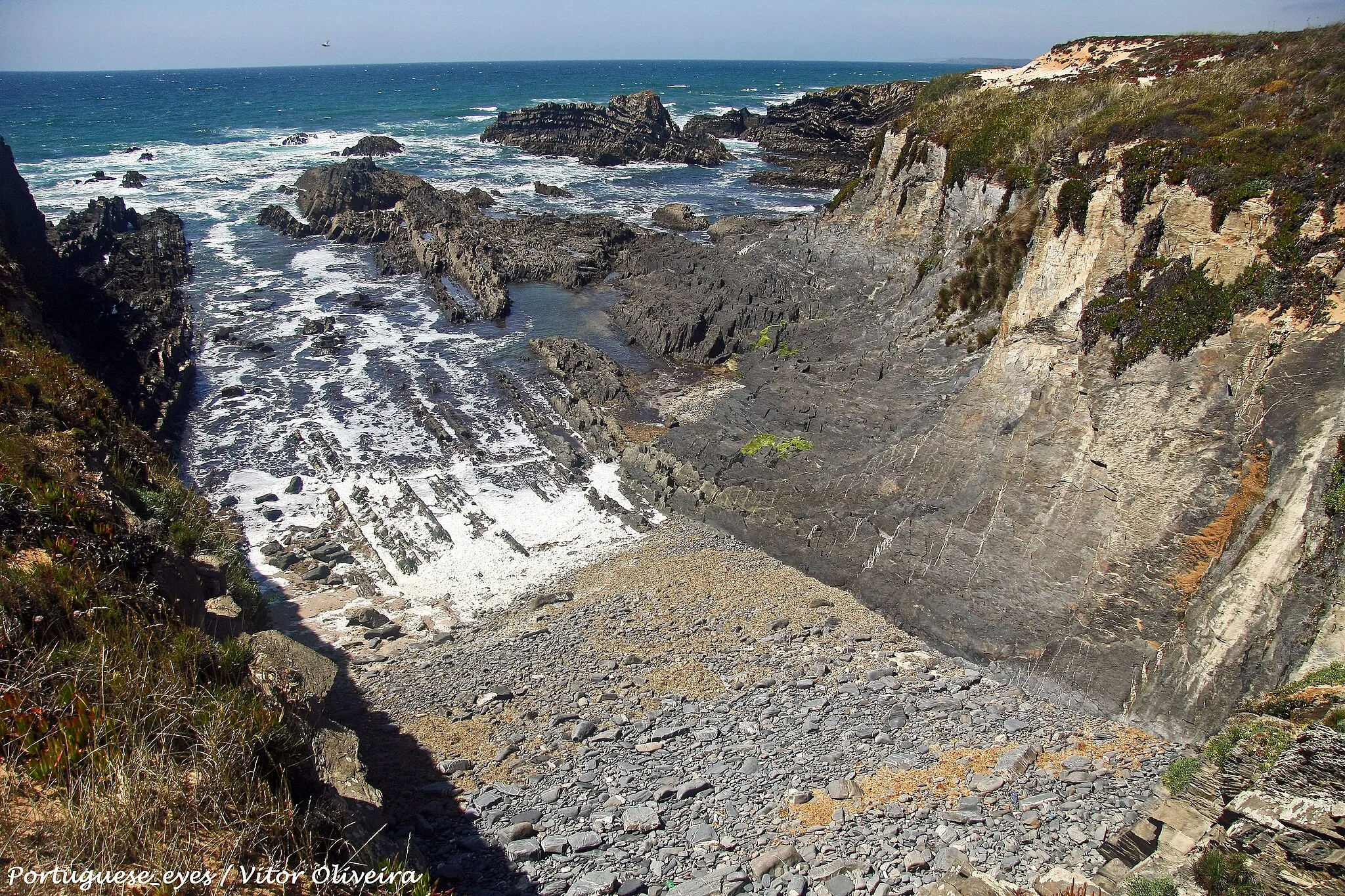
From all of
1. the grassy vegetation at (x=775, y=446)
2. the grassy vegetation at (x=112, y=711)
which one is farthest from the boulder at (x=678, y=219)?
the grassy vegetation at (x=112, y=711)

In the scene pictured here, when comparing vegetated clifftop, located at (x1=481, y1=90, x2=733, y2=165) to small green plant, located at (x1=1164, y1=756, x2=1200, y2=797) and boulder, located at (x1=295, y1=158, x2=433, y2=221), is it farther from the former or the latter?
small green plant, located at (x1=1164, y1=756, x2=1200, y2=797)

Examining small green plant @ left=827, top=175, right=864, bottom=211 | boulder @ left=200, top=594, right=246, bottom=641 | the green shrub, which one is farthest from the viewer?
small green plant @ left=827, top=175, right=864, bottom=211

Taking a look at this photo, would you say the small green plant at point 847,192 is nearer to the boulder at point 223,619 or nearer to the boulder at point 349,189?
the boulder at point 223,619

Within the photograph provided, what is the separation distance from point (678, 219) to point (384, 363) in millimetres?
24550

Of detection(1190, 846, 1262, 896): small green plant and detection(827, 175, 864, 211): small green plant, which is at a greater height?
detection(827, 175, 864, 211): small green plant

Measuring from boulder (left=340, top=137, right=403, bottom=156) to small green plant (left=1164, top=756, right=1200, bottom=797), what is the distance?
8056 cm

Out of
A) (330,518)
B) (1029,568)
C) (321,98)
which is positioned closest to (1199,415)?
(1029,568)

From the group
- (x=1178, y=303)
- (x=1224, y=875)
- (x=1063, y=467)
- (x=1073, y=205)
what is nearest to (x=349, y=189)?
(x=1073, y=205)

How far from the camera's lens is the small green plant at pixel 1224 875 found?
625 centimetres

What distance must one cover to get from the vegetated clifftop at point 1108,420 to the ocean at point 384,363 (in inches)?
188

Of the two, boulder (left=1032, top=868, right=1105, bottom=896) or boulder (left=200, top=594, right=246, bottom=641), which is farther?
boulder (left=200, top=594, right=246, bottom=641)

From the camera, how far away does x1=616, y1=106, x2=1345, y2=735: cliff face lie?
1134 cm

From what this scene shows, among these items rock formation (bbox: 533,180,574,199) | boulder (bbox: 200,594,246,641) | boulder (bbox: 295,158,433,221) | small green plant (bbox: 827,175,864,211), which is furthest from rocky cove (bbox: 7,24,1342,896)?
rock formation (bbox: 533,180,574,199)

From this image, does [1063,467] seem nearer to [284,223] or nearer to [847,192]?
[847,192]
